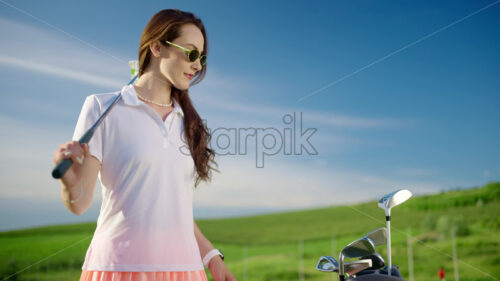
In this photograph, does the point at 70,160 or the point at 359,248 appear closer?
the point at 70,160

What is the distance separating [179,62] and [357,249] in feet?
4.25

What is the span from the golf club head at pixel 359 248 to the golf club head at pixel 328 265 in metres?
0.08

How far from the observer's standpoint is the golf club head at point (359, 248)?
2.28 metres

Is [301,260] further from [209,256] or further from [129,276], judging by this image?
[129,276]

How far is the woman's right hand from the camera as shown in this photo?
1203 mm

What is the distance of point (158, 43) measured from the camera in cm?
159

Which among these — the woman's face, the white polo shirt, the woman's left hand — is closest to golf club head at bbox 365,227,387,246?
the woman's left hand

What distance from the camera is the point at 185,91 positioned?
1.70 meters

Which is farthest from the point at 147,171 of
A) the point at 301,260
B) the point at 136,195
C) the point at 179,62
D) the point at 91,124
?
the point at 301,260

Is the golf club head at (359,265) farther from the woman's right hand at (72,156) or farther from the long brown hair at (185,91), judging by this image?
the woman's right hand at (72,156)

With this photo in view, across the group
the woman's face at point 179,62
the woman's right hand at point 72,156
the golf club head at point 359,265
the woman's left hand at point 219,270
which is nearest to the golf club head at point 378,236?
the golf club head at point 359,265

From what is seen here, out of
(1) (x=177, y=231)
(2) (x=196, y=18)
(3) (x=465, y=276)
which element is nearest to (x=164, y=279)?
(1) (x=177, y=231)

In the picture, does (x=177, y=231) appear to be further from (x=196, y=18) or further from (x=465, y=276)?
(x=465, y=276)

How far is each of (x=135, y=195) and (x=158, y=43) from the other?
1.72ft
